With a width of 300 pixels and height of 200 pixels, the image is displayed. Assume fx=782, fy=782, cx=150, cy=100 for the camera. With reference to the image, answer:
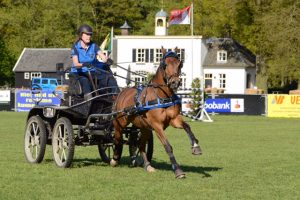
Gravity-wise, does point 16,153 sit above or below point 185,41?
below

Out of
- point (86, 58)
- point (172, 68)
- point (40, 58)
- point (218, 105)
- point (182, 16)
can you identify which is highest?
point (182, 16)

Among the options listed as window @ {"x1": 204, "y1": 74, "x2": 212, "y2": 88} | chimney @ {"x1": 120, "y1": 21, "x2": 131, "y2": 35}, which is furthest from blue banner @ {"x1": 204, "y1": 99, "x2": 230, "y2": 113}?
chimney @ {"x1": 120, "y1": 21, "x2": 131, "y2": 35}

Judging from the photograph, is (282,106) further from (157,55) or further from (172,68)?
(157,55)

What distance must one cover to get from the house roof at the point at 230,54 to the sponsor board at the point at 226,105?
34.5m

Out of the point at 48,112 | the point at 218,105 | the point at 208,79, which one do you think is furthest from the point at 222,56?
the point at 48,112

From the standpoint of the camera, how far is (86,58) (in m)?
14.5

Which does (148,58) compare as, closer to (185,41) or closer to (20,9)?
(185,41)

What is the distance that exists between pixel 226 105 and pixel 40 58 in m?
46.8

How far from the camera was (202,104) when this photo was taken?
132ft

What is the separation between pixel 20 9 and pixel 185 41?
2050cm

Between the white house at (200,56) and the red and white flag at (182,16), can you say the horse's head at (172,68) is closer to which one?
the red and white flag at (182,16)

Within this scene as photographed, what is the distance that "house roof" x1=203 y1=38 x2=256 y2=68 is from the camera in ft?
272

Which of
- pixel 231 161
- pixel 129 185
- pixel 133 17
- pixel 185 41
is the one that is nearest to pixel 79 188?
pixel 129 185

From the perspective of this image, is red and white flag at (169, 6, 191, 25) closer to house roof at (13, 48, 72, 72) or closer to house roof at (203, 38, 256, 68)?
house roof at (203, 38, 256, 68)
